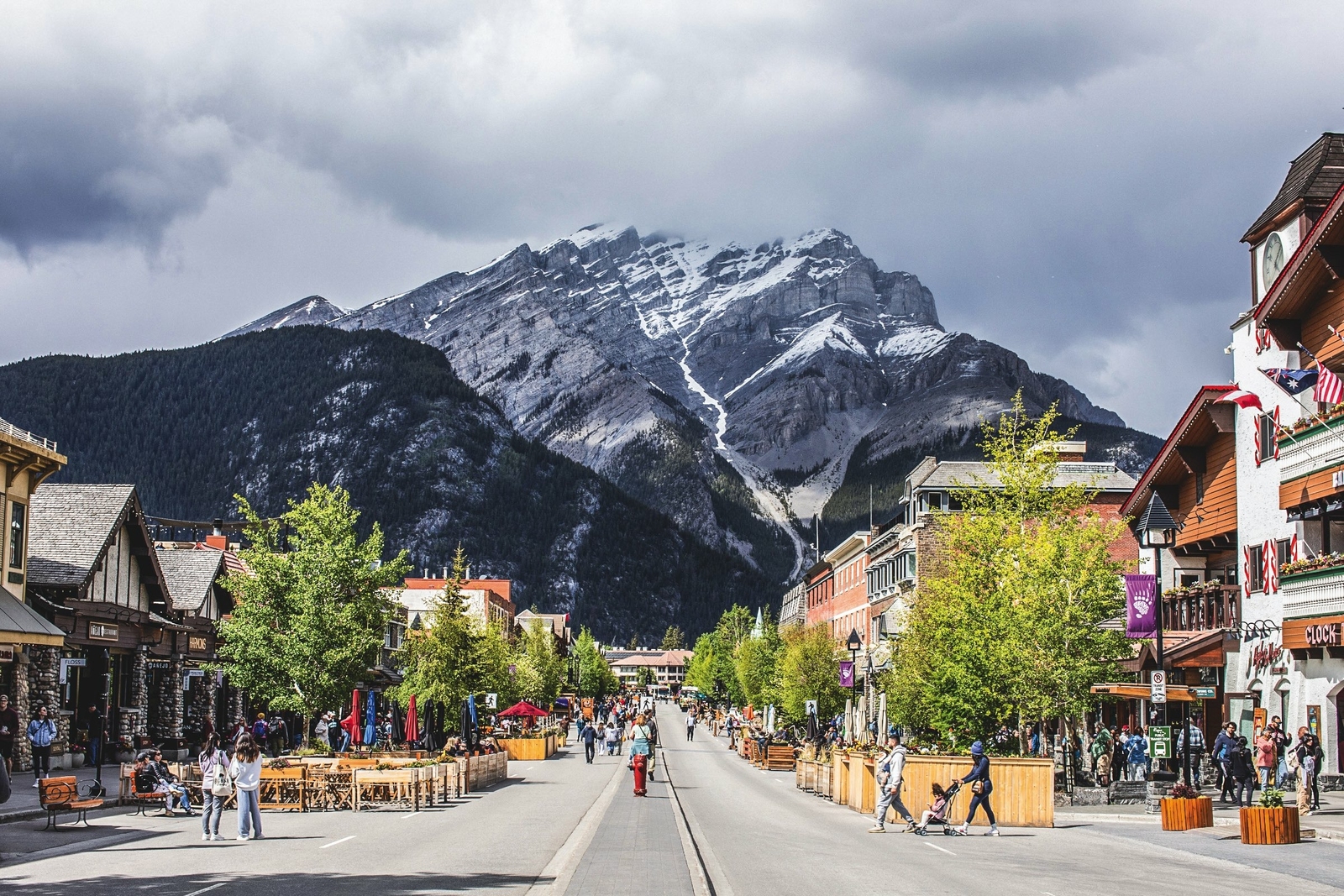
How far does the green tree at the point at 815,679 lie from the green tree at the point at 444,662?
65.5ft

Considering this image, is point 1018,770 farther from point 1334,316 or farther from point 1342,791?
point 1334,316

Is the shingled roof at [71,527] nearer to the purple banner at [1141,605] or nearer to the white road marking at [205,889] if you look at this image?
the white road marking at [205,889]

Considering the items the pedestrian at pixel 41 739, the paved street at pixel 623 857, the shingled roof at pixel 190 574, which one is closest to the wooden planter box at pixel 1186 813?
the paved street at pixel 623 857

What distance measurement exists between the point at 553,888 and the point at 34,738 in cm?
2498

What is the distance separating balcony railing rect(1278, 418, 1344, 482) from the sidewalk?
7.98 metres

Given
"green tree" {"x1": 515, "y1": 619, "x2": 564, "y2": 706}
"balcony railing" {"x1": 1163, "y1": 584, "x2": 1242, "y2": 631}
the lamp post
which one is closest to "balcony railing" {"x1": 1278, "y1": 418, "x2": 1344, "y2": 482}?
the lamp post

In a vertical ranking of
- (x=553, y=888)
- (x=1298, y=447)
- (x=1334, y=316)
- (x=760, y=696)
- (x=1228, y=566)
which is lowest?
(x=760, y=696)

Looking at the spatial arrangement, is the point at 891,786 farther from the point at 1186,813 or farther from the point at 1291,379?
the point at 1291,379

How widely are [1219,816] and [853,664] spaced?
34377 millimetres

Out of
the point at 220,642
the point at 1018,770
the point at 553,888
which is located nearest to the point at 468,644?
the point at 220,642

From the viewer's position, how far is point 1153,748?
33312 mm

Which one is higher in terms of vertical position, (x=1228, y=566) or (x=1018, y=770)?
(x=1228, y=566)

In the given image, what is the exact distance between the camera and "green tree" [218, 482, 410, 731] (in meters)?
42.2

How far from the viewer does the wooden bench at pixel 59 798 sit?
23844mm
